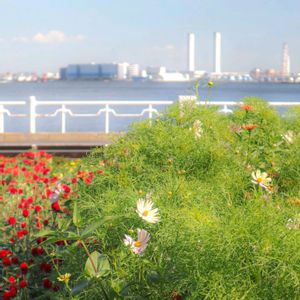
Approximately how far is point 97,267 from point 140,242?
22 cm

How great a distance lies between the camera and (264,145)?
15.6ft

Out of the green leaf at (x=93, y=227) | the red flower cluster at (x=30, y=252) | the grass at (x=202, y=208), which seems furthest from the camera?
the red flower cluster at (x=30, y=252)

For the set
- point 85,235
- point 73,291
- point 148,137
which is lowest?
point 73,291

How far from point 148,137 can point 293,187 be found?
2.92 ft

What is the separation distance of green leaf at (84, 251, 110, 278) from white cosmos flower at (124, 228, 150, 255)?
0.44 feet

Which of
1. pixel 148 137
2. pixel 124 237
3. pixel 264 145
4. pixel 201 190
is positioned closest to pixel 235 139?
pixel 264 145

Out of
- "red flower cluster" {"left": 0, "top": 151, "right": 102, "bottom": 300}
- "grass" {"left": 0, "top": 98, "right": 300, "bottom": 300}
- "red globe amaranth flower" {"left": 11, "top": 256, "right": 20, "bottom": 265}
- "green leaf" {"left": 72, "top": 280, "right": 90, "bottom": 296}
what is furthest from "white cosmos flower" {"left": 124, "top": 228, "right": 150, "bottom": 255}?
"red globe amaranth flower" {"left": 11, "top": 256, "right": 20, "bottom": 265}

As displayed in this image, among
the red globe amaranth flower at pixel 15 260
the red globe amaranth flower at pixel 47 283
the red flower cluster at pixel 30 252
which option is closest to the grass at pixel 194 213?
the red flower cluster at pixel 30 252

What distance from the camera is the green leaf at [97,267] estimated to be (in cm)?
291

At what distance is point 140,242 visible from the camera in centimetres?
286

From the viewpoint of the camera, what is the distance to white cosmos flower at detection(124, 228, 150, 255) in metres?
2.86

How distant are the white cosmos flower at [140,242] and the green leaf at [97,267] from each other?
0.44ft

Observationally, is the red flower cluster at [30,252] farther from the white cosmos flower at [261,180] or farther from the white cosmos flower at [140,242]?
the white cosmos flower at [261,180]

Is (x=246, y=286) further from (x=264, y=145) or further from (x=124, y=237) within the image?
(x=264, y=145)
